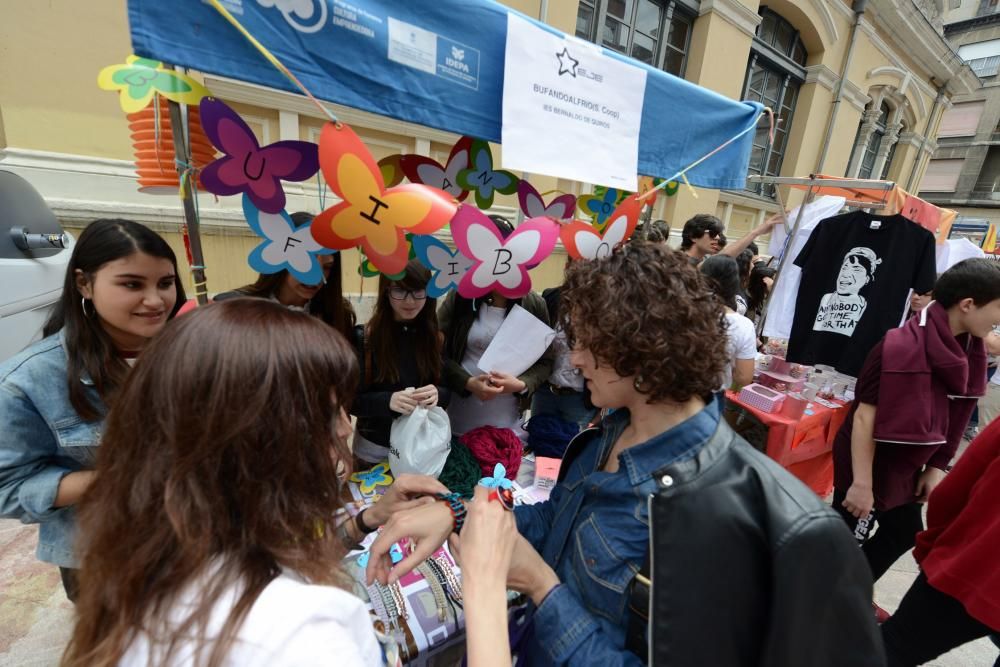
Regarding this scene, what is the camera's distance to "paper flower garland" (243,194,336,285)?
4.10 ft

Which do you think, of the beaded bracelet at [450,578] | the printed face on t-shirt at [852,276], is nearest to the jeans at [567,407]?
the beaded bracelet at [450,578]

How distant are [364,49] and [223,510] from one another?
1177mm

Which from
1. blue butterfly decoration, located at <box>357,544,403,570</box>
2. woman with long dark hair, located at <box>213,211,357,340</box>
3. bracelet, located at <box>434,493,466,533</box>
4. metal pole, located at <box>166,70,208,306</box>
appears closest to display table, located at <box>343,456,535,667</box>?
blue butterfly decoration, located at <box>357,544,403,570</box>

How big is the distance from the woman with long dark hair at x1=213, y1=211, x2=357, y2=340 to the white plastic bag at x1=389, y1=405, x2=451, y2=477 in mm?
556

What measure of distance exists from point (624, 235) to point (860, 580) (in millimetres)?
1432

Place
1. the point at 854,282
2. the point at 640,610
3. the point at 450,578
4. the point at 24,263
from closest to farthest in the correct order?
the point at 640,610
the point at 450,578
the point at 24,263
the point at 854,282

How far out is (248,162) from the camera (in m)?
1.14

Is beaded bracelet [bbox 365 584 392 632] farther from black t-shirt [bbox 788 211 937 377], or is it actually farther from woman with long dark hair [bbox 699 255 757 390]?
black t-shirt [bbox 788 211 937 377]

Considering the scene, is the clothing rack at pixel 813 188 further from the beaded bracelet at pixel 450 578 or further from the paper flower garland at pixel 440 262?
the beaded bracelet at pixel 450 578

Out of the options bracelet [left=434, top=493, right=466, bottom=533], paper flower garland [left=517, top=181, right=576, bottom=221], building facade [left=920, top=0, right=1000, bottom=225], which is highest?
building facade [left=920, top=0, right=1000, bottom=225]

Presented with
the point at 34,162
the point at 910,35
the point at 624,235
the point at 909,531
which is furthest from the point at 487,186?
the point at 910,35

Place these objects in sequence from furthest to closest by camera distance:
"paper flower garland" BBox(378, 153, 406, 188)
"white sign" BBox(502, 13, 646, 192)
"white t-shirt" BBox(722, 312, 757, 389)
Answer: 1. "white t-shirt" BBox(722, 312, 757, 389)
2. "paper flower garland" BBox(378, 153, 406, 188)
3. "white sign" BBox(502, 13, 646, 192)

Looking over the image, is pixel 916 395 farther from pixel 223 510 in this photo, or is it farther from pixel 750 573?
pixel 223 510

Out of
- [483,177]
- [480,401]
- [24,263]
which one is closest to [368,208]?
[483,177]
